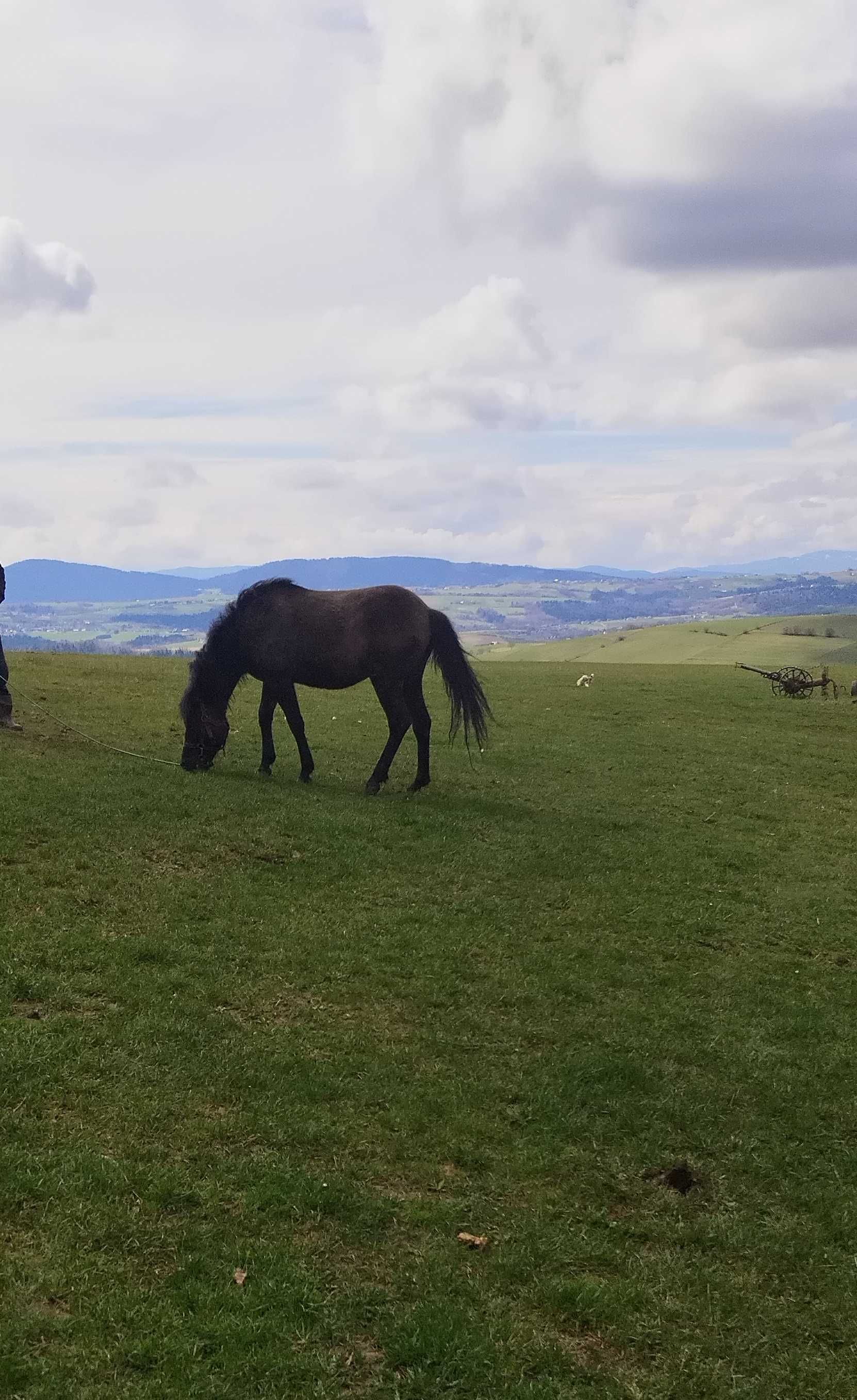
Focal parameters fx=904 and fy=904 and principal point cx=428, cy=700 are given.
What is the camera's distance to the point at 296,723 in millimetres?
16156

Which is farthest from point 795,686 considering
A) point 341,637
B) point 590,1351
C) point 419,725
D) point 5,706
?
point 590,1351

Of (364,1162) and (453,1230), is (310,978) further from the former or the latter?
(453,1230)

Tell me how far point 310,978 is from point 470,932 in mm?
2319

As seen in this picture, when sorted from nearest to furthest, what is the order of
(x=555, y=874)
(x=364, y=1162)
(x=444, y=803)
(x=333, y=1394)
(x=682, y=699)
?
(x=333, y=1394) → (x=364, y=1162) → (x=555, y=874) → (x=444, y=803) → (x=682, y=699)

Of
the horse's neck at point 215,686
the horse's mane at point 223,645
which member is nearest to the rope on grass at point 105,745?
the horse's mane at point 223,645

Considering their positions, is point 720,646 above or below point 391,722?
above

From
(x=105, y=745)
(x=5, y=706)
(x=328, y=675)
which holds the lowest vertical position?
(x=105, y=745)

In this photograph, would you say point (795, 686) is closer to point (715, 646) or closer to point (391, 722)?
point (391, 722)

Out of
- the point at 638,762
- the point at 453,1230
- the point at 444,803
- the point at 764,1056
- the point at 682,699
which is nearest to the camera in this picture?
the point at 453,1230

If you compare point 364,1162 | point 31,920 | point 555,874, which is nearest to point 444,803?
point 555,874

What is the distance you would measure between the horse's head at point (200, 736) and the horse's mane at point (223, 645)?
0.16 metres

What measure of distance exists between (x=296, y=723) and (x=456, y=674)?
3.05 m

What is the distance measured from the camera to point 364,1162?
255 inches

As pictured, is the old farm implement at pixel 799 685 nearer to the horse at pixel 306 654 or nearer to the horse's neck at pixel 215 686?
the horse at pixel 306 654
